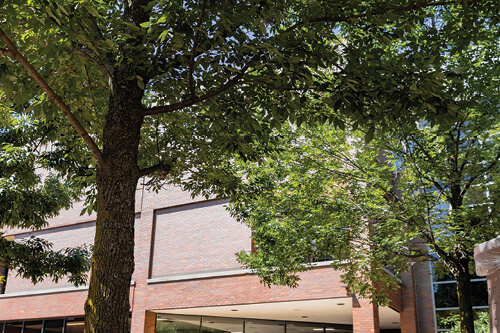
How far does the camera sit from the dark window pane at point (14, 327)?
2492 centimetres

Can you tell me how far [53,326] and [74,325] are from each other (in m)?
1.55

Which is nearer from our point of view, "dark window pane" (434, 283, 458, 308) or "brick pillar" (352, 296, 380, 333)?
"brick pillar" (352, 296, 380, 333)

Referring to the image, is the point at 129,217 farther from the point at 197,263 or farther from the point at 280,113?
the point at 197,263

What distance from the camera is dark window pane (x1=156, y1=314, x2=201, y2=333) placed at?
20750mm

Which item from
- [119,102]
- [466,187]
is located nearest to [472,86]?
[466,187]

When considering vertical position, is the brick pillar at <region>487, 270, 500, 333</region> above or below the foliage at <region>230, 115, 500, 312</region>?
below

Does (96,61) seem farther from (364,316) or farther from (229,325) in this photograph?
(229,325)

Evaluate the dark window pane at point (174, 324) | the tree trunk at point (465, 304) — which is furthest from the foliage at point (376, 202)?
the dark window pane at point (174, 324)

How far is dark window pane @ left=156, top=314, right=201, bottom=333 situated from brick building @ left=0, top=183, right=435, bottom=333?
4 centimetres

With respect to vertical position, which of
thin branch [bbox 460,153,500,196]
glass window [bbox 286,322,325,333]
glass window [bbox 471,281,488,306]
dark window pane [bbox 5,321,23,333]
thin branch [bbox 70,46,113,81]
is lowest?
dark window pane [bbox 5,321,23,333]

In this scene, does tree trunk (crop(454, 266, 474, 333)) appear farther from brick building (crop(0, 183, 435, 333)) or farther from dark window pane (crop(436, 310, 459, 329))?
dark window pane (crop(436, 310, 459, 329))

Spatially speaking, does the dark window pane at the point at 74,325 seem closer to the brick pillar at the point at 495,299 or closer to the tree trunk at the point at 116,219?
the tree trunk at the point at 116,219

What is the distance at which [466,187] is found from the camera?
10781mm

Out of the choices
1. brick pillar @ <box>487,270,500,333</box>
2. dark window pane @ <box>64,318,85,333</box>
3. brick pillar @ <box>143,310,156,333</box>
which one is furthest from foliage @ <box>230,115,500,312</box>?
dark window pane @ <box>64,318,85,333</box>
